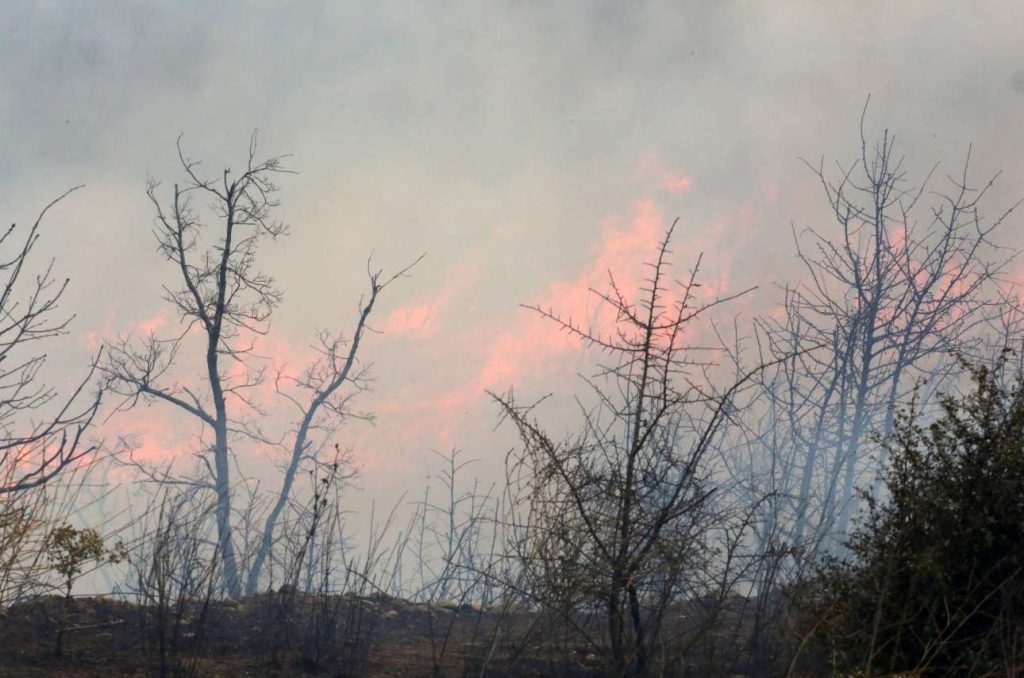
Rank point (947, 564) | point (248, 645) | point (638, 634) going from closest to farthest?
point (947, 564) → point (638, 634) → point (248, 645)

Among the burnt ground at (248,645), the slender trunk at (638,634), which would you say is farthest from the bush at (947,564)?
the burnt ground at (248,645)

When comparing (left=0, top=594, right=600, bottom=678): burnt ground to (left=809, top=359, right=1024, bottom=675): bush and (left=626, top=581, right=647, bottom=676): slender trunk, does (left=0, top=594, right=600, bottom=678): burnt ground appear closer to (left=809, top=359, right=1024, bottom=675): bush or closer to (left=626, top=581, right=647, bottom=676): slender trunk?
(left=626, top=581, right=647, bottom=676): slender trunk

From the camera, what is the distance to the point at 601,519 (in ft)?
19.3

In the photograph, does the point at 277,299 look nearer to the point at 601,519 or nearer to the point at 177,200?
the point at 177,200

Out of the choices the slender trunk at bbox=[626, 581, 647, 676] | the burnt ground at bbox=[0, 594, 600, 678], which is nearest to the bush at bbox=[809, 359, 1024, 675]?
the slender trunk at bbox=[626, 581, 647, 676]

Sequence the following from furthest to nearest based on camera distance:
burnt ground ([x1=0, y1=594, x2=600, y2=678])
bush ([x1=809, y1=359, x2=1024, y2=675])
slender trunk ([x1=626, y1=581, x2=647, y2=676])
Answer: burnt ground ([x1=0, y1=594, x2=600, y2=678]) → slender trunk ([x1=626, y1=581, x2=647, y2=676]) → bush ([x1=809, y1=359, x2=1024, y2=675])

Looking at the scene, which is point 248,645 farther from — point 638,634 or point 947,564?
point 947,564

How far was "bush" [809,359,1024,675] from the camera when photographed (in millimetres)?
5016

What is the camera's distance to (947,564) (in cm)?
516

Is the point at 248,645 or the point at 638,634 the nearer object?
the point at 638,634

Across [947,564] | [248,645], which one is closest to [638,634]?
[947,564]

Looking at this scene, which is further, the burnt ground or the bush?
the burnt ground

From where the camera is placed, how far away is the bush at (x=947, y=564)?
5016 mm

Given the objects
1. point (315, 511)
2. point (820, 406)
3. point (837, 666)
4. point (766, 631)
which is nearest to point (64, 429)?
point (315, 511)
